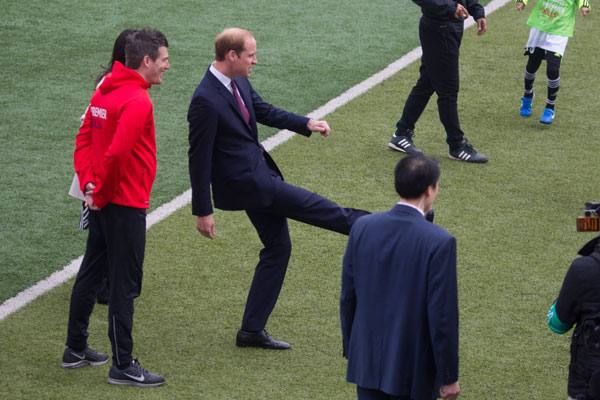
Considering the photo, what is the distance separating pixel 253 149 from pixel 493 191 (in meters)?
3.42

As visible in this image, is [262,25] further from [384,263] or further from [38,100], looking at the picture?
[384,263]

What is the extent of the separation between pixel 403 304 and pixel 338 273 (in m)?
2.99

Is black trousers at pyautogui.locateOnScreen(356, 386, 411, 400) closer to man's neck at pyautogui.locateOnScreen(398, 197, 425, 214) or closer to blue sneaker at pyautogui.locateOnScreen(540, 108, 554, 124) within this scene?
man's neck at pyautogui.locateOnScreen(398, 197, 425, 214)

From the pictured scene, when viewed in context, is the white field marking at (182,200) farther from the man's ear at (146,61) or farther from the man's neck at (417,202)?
the man's neck at (417,202)

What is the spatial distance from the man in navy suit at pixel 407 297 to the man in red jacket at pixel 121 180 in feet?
5.15

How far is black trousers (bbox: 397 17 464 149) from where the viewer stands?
837 centimetres

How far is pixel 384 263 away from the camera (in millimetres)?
3826

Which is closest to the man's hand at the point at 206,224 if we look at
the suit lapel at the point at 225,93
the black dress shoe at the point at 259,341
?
the suit lapel at the point at 225,93

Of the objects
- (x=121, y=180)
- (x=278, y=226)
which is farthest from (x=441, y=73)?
(x=121, y=180)

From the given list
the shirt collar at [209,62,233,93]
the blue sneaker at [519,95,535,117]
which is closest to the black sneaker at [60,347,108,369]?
the shirt collar at [209,62,233,93]

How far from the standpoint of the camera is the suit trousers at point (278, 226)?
216 inches

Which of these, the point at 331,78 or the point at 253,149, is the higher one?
the point at 253,149

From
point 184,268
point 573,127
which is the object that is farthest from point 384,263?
point 573,127

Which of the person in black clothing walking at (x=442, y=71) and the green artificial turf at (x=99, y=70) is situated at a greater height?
the person in black clothing walking at (x=442, y=71)
